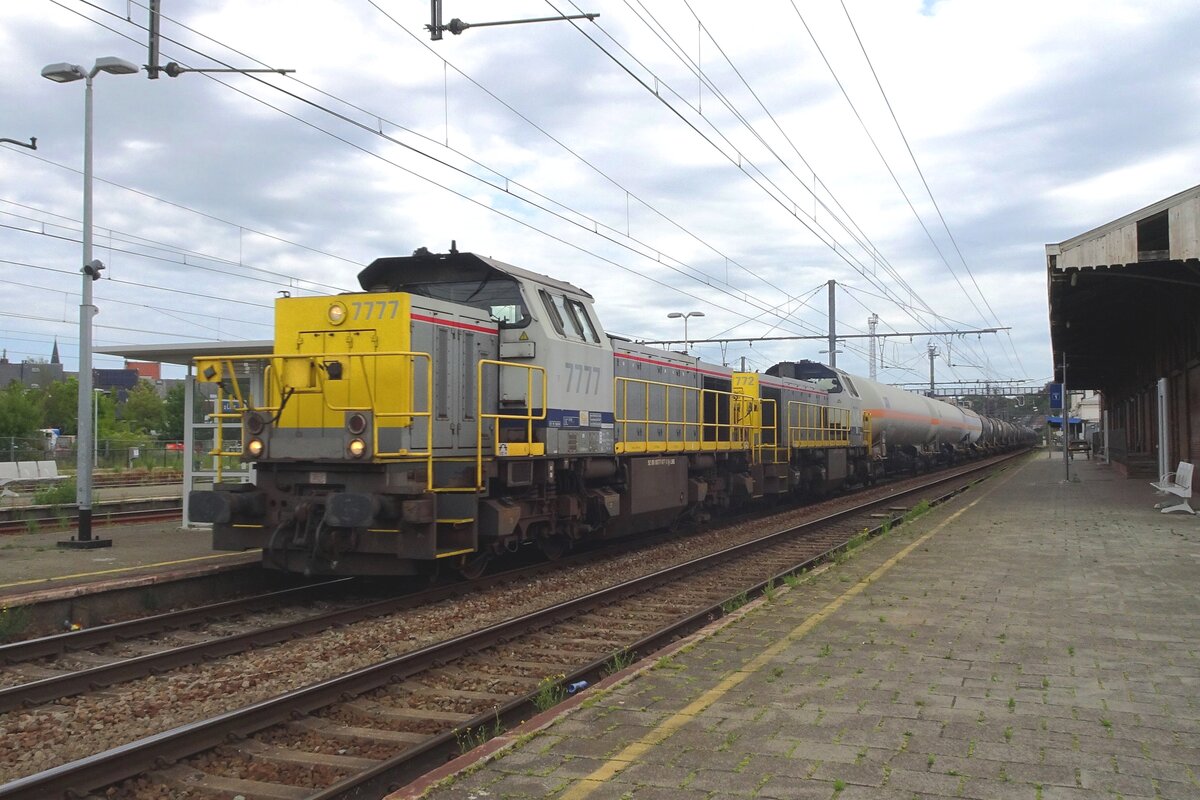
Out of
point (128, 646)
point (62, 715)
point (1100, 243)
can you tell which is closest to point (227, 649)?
point (128, 646)

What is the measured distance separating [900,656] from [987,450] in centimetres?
5197

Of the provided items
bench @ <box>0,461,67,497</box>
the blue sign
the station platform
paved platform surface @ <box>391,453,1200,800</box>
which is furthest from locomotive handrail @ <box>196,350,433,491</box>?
the blue sign

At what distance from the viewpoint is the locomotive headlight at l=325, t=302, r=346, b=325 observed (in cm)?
913

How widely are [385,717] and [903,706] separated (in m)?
3.05

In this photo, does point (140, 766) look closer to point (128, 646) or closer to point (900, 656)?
point (128, 646)

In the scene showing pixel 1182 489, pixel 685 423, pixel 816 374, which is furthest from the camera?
pixel 816 374

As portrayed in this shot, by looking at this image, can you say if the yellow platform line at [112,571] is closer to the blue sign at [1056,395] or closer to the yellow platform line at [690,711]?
the yellow platform line at [690,711]

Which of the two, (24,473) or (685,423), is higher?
(685,423)

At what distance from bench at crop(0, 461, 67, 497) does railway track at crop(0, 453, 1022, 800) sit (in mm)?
19201

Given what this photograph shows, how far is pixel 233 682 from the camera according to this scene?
246 inches

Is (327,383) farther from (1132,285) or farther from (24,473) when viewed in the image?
(24,473)

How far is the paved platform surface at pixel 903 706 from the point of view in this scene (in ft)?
13.0

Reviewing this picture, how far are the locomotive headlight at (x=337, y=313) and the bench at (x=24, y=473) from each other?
16.6m

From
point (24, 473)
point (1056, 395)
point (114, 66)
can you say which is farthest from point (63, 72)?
point (1056, 395)
